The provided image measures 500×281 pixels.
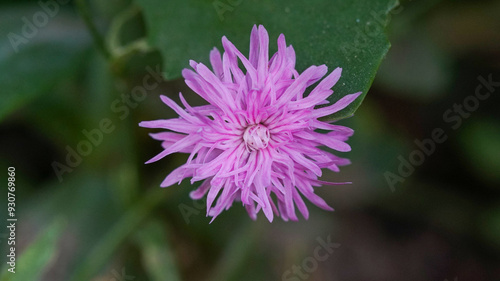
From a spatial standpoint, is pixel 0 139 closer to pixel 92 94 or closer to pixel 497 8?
pixel 92 94

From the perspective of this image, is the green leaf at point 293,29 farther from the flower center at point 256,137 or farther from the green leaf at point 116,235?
the green leaf at point 116,235

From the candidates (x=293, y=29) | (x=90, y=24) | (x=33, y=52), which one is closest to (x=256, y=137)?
(x=293, y=29)

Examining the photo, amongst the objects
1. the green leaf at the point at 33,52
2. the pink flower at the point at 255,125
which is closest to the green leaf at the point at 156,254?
the green leaf at the point at 33,52

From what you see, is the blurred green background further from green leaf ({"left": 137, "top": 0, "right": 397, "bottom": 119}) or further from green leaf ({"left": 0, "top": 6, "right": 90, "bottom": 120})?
green leaf ({"left": 137, "top": 0, "right": 397, "bottom": 119})

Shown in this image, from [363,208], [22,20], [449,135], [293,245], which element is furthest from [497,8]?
[22,20]

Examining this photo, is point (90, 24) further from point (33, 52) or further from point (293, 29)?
point (293, 29)

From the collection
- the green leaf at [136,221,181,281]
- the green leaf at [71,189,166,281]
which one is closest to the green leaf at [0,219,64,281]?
the green leaf at [71,189,166,281]
